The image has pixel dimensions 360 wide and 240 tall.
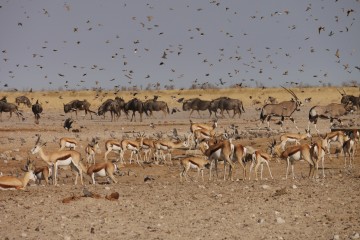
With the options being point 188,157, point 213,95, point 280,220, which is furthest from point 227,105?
point 280,220

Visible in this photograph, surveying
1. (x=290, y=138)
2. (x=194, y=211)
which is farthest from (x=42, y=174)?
(x=290, y=138)

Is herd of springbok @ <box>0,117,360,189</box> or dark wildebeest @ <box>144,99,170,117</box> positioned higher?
dark wildebeest @ <box>144,99,170,117</box>

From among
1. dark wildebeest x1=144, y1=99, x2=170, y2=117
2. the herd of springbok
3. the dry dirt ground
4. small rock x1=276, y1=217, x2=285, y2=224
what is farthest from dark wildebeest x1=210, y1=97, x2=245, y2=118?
small rock x1=276, y1=217, x2=285, y2=224

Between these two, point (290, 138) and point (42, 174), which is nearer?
point (42, 174)

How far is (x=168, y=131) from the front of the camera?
3819cm

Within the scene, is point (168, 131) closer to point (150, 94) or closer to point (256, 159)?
point (256, 159)

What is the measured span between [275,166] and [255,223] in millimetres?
11052

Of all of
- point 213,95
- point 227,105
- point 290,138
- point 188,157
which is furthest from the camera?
point 213,95

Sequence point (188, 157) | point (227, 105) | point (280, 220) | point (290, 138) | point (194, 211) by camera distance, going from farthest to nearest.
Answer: point (227, 105) → point (290, 138) → point (188, 157) → point (194, 211) → point (280, 220)

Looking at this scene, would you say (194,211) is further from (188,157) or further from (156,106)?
(156,106)

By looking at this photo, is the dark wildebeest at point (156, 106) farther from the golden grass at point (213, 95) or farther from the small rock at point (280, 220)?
the small rock at point (280, 220)

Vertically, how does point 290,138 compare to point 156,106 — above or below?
below

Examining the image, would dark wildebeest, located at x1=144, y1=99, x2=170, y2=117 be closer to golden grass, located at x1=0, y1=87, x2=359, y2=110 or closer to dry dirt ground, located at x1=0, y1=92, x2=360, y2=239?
golden grass, located at x1=0, y1=87, x2=359, y2=110

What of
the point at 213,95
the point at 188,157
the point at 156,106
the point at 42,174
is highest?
the point at 213,95
